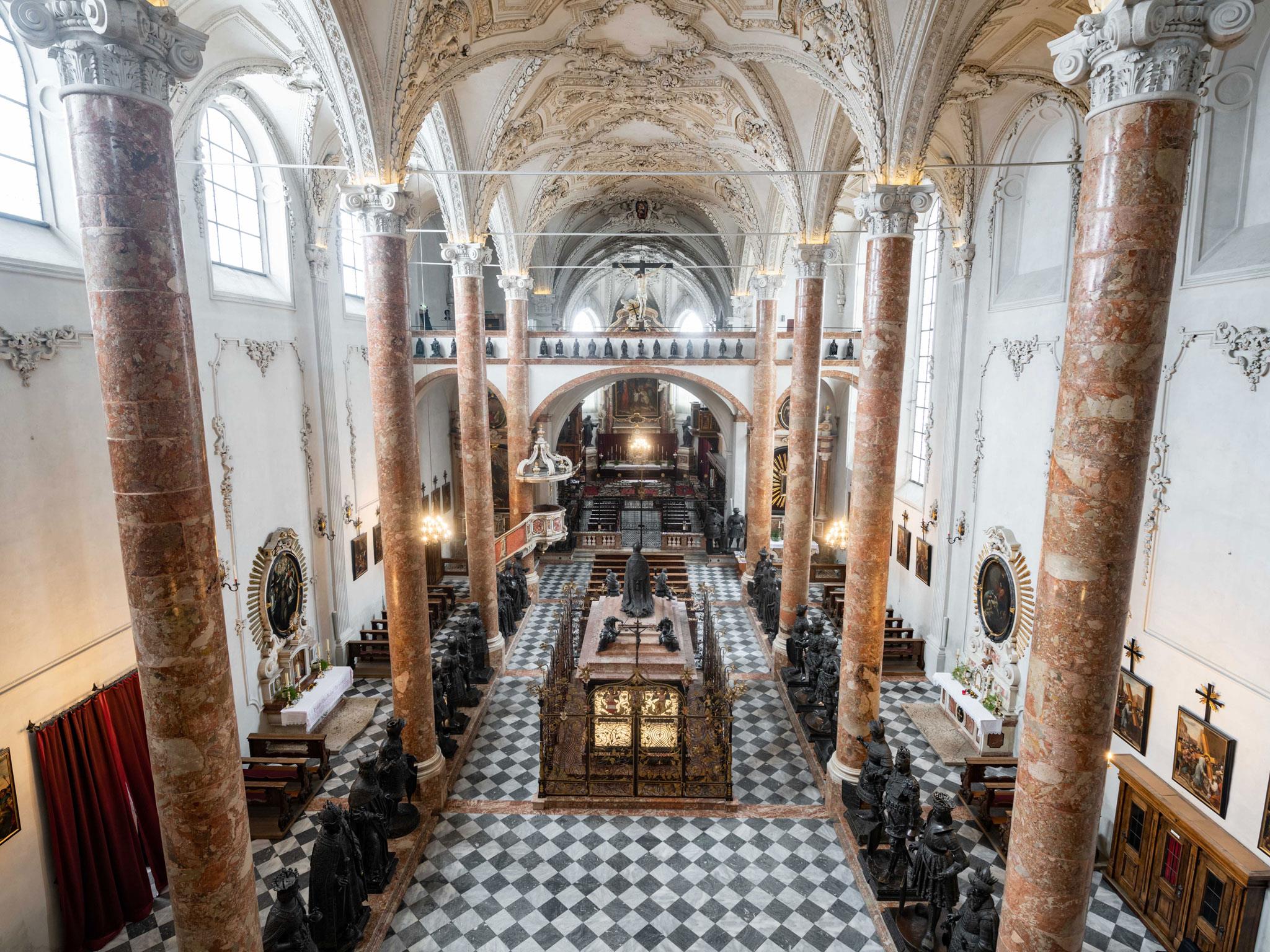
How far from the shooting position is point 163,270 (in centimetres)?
446

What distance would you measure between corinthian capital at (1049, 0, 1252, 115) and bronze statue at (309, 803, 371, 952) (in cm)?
853

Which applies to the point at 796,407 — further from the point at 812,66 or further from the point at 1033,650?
the point at 1033,650

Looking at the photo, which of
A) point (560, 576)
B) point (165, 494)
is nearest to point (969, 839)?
point (165, 494)

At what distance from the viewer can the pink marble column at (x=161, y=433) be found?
4.20 meters

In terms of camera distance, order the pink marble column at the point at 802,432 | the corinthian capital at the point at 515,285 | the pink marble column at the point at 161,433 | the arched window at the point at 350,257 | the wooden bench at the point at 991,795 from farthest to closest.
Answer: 1. the corinthian capital at the point at 515,285
2. the arched window at the point at 350,257
3. the pink marble column at the point at 802,432
4. the wooden bench at the point at 991,795
5. the pink marble column at the point at 161,433

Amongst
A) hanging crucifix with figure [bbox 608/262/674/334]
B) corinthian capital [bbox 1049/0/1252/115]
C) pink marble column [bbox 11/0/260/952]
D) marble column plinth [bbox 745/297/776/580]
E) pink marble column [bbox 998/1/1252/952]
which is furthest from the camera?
hanging crucifix with figure [bbox 608/262/674/334]

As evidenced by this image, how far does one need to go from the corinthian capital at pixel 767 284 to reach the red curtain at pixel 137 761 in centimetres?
1540

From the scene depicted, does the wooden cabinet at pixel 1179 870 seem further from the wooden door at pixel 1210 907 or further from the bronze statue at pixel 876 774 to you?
the bronze statue at pixel 876 774

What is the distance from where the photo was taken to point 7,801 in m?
6.73

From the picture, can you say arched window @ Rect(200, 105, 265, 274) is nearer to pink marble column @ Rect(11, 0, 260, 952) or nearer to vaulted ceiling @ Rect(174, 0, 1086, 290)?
vaulted ceiling @ Rect(174, 0, 1086, 290)

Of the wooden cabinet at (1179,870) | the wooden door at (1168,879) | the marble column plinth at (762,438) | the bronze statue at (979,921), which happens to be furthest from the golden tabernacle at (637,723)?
the marble column plinth at (762,438)

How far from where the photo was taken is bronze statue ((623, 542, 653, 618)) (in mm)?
13172

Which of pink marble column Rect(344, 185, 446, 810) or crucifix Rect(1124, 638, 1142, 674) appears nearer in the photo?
crucifix Rect(1124, 638, 1142, 674)

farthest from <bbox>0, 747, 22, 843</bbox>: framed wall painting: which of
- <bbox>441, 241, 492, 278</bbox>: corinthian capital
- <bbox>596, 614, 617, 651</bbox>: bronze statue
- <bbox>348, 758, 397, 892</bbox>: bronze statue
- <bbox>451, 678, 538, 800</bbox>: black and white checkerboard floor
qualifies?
<bbox>441, 241, 492, 278</bbox>: corinthian capital
